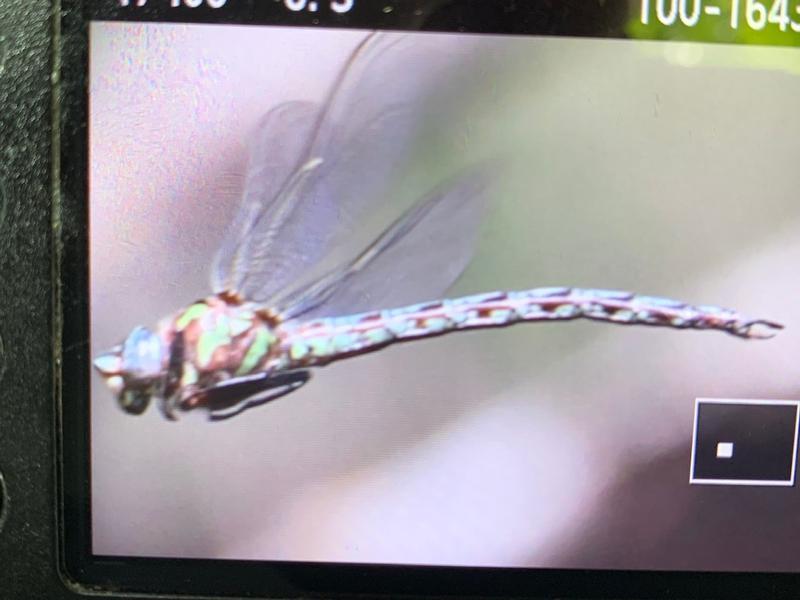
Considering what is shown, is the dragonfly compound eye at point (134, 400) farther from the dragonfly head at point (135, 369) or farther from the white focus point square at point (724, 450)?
the white focus point square at point (724, 450)

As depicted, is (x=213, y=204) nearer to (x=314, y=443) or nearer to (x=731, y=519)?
(x=314, y=443)

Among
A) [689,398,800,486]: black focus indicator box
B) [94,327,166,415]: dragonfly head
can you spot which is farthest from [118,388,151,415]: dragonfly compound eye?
[689,398,800,486]: black focus indicator box

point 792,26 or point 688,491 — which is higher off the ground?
point 792,26

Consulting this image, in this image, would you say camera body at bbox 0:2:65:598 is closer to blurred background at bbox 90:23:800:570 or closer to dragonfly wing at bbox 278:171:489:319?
blurred background at bbox 90:23:800:570

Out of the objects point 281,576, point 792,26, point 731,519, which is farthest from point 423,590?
point 792,26

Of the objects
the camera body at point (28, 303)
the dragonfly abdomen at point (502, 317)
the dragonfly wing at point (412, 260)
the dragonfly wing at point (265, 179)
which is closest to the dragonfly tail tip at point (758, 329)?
the dragonfly abdomen at point (502, 317)

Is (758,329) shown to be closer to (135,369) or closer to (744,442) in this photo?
(744,442)
